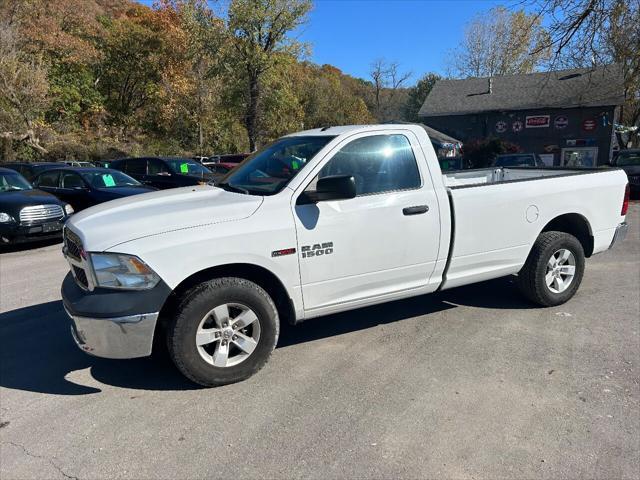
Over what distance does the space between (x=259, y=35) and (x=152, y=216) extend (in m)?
26.8

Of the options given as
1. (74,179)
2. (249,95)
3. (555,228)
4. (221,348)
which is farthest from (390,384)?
(249,95)

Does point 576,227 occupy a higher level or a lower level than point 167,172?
lower

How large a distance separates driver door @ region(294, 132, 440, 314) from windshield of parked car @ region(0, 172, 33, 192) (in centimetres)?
925

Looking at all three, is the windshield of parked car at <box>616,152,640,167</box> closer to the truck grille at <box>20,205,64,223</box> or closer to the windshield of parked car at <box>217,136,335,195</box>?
the windshield of parked car at <box>217,136,335,195</box>

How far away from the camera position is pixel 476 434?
3.03m

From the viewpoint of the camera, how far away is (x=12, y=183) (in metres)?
10.6

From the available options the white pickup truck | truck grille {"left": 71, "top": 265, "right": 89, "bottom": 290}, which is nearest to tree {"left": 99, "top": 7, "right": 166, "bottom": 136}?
truck grille {"left": 71, "top": 265, "right": 89, "bottom": 290}

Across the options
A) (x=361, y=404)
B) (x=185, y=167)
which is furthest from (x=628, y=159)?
(x=361, y=404)

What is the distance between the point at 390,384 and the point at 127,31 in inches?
1780

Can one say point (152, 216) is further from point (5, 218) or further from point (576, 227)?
point (5, 218)

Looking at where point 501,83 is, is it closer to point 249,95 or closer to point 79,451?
point 249,95

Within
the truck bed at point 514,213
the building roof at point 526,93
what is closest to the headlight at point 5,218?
the truck bed at point 514,213

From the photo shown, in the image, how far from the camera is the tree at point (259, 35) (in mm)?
26500

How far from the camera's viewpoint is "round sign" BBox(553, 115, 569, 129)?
99.7 feet
